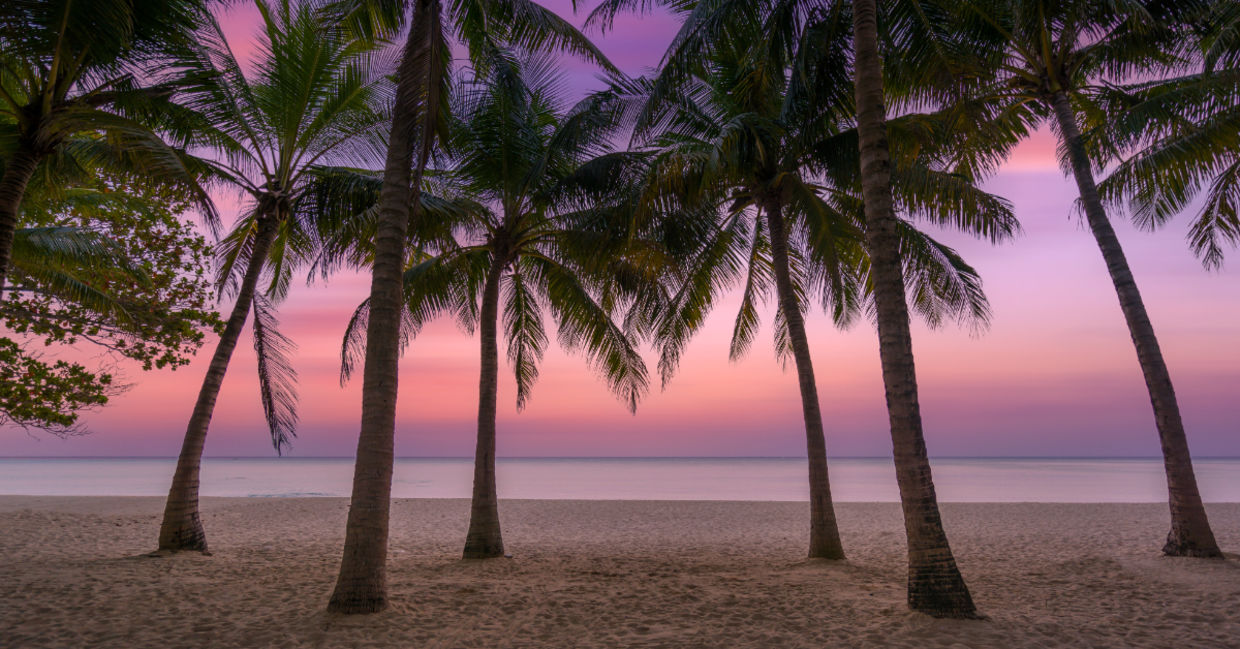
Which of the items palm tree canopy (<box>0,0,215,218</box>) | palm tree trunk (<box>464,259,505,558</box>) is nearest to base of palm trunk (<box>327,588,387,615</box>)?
palm tree trunk (<box>464,259,505,558</box>)

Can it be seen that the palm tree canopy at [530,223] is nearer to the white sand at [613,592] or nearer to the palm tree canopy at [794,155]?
the palm tree canopy at [794,155]

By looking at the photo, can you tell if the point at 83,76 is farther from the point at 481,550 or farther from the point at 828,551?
the point at 828,551

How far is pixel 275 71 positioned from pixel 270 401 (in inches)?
207

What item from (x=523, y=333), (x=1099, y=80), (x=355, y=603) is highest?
(x=1099, y=80)

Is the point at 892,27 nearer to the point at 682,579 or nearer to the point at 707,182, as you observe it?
the point at 707,182

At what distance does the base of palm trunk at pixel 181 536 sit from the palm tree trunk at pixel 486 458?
3754mm

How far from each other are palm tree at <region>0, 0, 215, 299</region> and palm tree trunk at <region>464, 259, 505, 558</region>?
4.11 metres

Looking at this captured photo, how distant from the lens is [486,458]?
32.3 ft

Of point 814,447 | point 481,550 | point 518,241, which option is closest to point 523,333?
point 518,241

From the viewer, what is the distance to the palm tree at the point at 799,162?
8547 mm

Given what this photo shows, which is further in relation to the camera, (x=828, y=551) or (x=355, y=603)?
(x=828, y=551)

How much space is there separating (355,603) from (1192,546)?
33.1 ft

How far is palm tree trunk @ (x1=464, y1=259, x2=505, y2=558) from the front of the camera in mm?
9656

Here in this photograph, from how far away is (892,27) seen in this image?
8.41 metres
